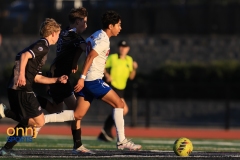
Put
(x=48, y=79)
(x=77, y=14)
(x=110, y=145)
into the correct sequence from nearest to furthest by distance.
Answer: (x=48, y=79), (x=77, y=14), (x=110, y=145)

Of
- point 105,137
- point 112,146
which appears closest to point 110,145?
point 112,146

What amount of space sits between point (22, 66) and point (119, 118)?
5.92 feet

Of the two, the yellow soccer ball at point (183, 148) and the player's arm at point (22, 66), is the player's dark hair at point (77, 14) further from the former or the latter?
the yellow soccer ball at point (183, 148)

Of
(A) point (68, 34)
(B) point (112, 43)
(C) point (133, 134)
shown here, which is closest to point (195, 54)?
(B) point (112, 43)

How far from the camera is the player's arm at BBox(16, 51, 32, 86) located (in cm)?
1005

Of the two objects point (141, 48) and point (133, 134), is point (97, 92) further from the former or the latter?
point (141, 48)

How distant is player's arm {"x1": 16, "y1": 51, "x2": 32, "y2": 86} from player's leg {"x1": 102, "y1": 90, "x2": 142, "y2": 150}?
131 centimetres

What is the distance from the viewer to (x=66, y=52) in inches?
440

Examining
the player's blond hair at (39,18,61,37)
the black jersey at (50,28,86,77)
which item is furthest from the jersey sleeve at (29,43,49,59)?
the black jersey at (50,28,86,77)

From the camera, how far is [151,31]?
30281 millimetres

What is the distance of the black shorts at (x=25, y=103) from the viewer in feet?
34.0

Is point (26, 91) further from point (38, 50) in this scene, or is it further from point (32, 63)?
point (38, 50)

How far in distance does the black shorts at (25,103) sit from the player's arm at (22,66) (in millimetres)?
287

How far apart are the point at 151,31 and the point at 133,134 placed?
33.5ft
